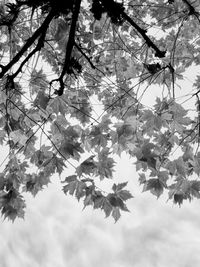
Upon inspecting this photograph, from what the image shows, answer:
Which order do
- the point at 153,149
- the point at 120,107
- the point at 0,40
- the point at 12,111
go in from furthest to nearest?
the point at 0,40
the point at 120,107
the point at 12,111
the point at 153,149

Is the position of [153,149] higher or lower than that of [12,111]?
higher

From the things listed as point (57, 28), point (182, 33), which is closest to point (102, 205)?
point (57, 28)

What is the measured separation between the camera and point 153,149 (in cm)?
→ 312

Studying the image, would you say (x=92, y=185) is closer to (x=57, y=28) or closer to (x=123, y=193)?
(x=123, y=193)

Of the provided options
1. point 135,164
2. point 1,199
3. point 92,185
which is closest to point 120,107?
point 135,164

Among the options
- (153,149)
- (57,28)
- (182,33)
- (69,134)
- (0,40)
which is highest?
(182,33)

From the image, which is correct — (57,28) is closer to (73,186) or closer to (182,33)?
(73,186)

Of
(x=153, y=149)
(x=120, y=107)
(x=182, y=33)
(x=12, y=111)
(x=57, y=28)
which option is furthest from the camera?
(x=182, y=33)

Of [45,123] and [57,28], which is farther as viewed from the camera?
[57,28]

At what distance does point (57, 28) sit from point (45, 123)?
1.39 m

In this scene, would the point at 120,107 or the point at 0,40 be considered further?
the point at 0,40

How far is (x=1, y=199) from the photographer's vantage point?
330 centimetres

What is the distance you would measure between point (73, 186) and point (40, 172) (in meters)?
0.63

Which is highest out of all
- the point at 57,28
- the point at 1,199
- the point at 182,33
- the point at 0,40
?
the point at 182,33
